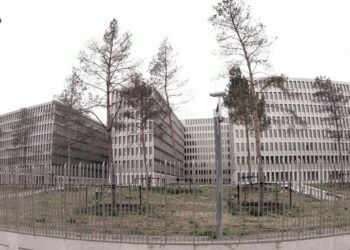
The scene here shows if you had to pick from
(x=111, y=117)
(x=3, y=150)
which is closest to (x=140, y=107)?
(x=111, y=117)

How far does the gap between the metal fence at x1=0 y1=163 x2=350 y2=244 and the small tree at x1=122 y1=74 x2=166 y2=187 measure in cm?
1395

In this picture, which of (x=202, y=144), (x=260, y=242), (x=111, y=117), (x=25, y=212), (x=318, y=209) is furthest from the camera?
(x=202, y=144)

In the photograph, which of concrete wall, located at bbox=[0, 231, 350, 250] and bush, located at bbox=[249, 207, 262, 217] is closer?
concrete wall, located at bbox=[0, 231, 350, 250]

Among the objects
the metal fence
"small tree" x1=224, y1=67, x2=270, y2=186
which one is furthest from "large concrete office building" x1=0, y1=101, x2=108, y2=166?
the metal fence

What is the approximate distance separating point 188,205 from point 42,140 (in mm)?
98867

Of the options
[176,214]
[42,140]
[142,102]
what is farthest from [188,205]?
[42,140]

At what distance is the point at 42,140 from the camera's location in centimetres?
10394

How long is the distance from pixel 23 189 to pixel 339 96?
35196mm

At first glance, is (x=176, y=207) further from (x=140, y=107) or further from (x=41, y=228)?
(x=140, y=107)

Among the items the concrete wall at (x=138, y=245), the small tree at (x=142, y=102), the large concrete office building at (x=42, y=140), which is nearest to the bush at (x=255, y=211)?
the concrete wall at (x=138, y=245)

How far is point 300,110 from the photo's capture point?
106250 millimetres

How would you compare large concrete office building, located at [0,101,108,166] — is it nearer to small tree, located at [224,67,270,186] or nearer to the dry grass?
small tree, located at [224,67,270,186]

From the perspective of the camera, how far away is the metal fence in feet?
33.7

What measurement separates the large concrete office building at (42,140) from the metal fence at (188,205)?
14.0 m
